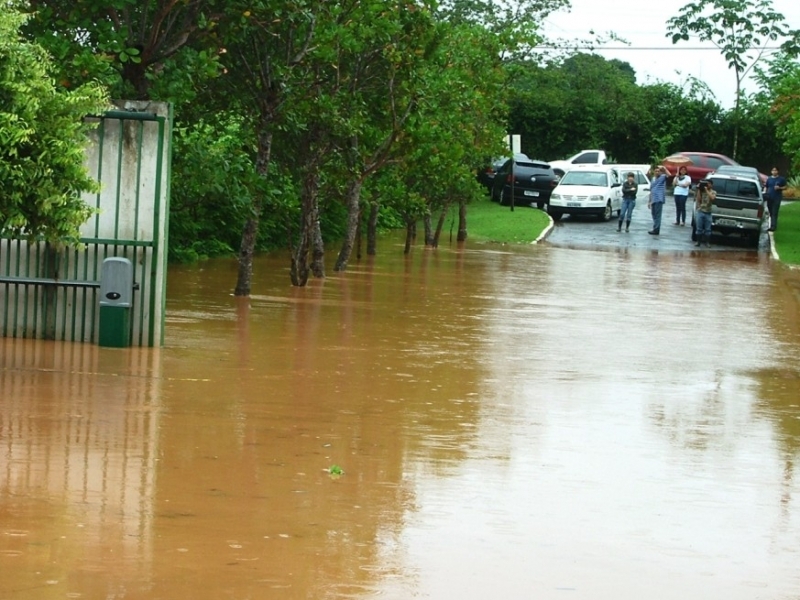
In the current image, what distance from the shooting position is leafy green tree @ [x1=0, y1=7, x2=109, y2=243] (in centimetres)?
1148

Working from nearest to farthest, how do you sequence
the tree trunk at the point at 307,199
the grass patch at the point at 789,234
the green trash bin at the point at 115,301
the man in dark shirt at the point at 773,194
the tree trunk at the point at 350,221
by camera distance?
the green trash bin at the point at 115,301 < the tree trunk at the point at 307,199 < the tree trunk at the point at 350,221 < the grass patch at the point at 789,234 < the man in dark shirt at the point at 773,194

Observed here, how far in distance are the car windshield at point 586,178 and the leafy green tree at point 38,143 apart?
116 feet

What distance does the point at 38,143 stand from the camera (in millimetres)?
11828

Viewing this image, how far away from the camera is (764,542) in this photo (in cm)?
791

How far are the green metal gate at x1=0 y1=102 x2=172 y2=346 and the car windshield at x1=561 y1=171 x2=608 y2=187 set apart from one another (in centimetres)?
3333

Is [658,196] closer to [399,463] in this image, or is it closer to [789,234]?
[789,234]

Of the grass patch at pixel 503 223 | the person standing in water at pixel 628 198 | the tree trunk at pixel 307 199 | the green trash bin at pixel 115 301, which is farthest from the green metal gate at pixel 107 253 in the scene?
the person standing in water at pixel 628 198

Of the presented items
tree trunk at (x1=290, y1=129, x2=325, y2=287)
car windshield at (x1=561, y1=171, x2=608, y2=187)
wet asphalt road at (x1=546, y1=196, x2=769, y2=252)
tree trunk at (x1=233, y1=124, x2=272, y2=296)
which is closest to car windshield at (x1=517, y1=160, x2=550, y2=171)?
wet asphalt road at (x1=546, y1=196, x2=769, y2=252)

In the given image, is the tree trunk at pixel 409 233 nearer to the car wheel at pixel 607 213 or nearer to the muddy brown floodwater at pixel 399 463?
the car wheel at pixel 607 213

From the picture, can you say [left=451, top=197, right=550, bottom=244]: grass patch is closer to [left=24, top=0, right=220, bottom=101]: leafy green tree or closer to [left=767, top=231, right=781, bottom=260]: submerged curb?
[left=767, top=231, right=781, bottom=260]: submerged curb

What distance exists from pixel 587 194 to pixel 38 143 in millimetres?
35861

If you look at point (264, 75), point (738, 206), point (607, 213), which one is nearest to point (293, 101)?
point (264, 75)

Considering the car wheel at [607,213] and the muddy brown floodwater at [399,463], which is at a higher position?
the car wheel at [607,213]

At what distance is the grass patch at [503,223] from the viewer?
41469 millimetres
